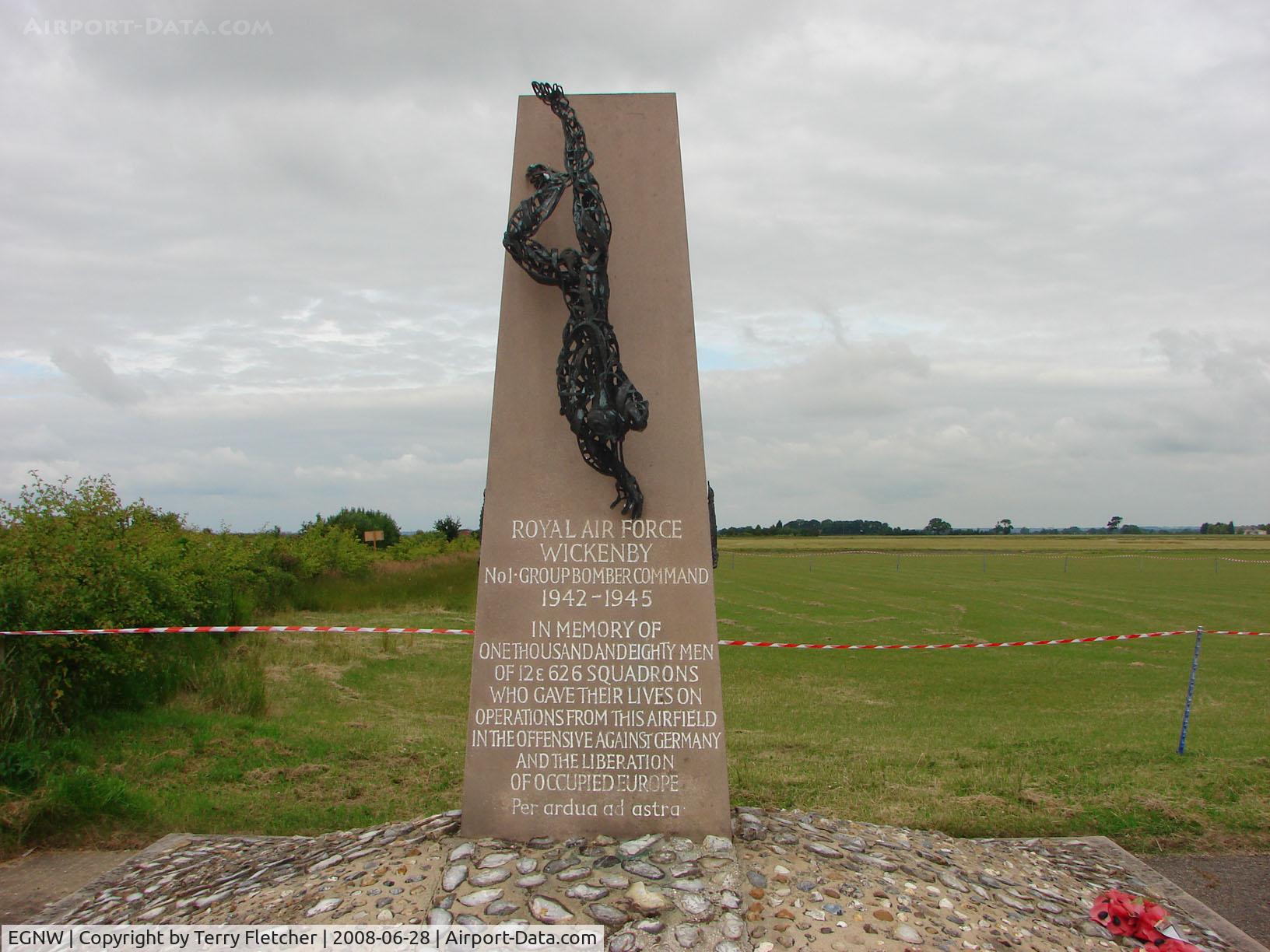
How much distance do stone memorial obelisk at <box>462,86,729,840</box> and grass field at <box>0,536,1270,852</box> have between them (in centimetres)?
219

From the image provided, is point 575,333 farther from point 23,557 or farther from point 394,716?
point 394,716

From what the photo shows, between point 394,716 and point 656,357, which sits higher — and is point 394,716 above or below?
below

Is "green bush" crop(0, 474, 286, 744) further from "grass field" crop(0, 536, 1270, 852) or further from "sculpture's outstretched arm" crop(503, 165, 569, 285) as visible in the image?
"sculpture's outstretched arm" crop(503, 165, 569, 285)

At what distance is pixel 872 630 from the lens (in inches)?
852

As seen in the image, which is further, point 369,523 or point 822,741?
point 369,523

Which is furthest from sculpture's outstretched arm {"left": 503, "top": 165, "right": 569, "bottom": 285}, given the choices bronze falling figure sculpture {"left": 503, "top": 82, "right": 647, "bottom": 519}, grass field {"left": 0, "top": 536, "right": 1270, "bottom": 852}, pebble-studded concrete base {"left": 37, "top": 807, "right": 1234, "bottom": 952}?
grass field {"left": 0, "top": 536, "right": 1270, "bottom": 852}

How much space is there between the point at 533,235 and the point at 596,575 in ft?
7.16

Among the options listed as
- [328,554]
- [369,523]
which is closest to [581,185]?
[328,554]

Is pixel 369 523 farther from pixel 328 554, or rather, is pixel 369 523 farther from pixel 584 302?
pixel 584 302

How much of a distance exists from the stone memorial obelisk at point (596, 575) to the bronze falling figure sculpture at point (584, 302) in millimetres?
19

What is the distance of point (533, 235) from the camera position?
18.9ft

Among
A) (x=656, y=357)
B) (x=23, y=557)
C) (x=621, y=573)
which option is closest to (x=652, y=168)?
(x=656, y=357)

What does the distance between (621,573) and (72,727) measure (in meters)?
6.03

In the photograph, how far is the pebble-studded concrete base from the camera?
4352 mm
